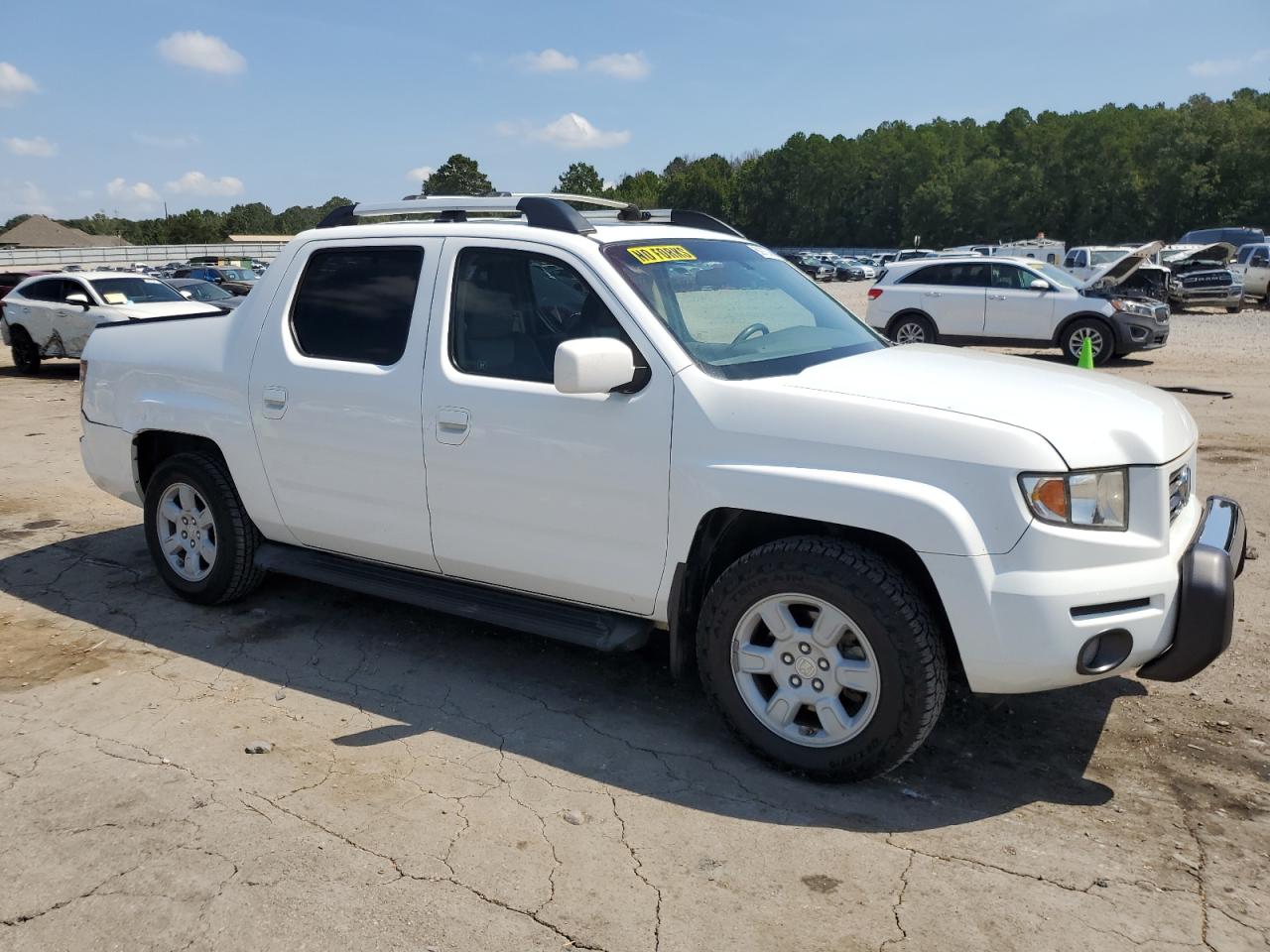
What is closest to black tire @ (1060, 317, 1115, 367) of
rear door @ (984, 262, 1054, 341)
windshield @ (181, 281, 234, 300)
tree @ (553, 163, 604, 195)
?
rear door @ (984, 262, 1054, 341)

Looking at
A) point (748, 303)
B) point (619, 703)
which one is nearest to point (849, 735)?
point (619, 703)

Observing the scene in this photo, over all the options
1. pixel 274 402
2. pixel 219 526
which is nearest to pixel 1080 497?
pixel 274 402

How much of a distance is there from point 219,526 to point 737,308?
9.44 feet

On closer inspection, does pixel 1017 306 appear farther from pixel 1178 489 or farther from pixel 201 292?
pixel 201 292

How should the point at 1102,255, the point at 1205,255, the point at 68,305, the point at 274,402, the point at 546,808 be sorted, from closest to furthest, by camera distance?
1. the point at 546,808
2. the point at 274,402
3. the point at 68,305
4. the point at 1205,255
5. the point at 1102,255

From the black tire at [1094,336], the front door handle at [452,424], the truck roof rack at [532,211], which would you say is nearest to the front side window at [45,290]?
the truck roof rack at [532,211]

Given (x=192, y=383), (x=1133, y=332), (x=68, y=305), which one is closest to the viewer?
(x=192, y=383)

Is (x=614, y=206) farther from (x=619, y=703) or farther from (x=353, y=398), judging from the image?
(x=619, y=703)

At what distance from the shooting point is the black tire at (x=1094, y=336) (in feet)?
53.8

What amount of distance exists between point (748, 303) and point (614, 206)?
1.18 m

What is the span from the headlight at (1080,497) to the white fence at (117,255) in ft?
208

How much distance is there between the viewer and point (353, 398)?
4570 millimetres

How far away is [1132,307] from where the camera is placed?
1641cm

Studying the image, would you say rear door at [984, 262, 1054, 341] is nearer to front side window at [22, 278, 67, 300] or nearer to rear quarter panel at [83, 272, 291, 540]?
rear quarter panel at [83, 272, 291, 540]
